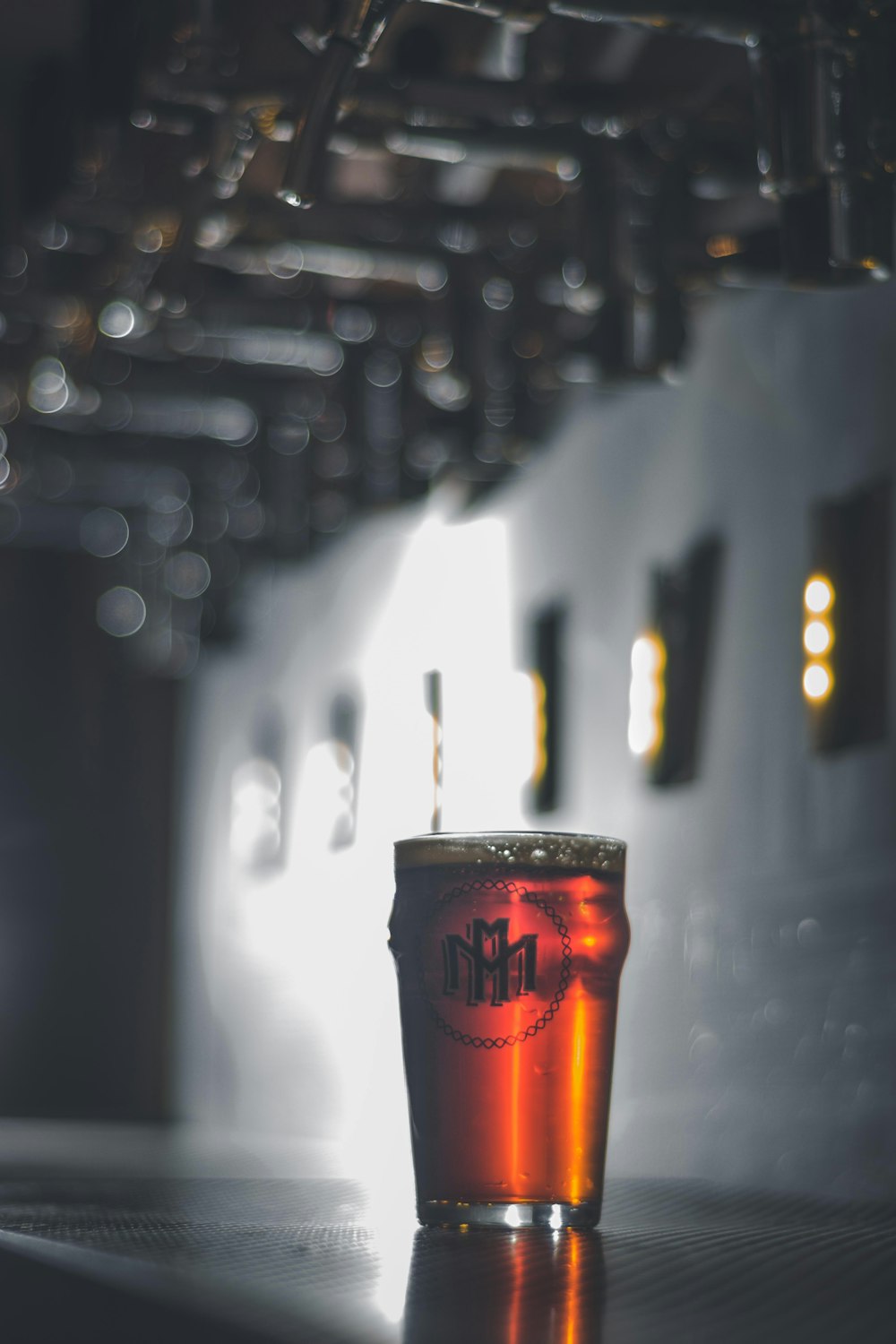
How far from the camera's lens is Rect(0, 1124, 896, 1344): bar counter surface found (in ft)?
1.45

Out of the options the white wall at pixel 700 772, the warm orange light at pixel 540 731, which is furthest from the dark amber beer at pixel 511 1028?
the warm orange light at pixel 540 731

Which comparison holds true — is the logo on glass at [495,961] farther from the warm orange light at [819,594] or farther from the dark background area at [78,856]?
the dark background area at [78,856]

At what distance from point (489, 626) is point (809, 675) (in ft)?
3.71

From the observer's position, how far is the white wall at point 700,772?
167 cm

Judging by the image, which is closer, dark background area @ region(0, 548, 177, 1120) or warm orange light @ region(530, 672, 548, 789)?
warm orange light @ region(530, 672, 548, 789)

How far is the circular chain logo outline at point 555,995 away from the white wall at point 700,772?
3.05 feet

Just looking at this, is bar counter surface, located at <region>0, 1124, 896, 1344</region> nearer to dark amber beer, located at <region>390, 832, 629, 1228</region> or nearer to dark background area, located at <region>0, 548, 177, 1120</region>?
dark amber beer, located at <region>390, 832, 629, 1228</region>

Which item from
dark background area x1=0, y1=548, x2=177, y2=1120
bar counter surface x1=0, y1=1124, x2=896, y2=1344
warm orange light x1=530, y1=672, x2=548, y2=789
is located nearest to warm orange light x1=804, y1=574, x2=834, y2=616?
warm orange light x1=530, y1=672, x2=548, y2=789

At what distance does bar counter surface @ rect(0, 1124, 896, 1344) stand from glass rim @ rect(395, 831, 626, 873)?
0.16 meters

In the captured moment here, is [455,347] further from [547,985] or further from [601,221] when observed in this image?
[547,985]

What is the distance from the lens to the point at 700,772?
2.06m

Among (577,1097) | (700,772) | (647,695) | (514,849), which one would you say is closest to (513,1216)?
(577,1097)

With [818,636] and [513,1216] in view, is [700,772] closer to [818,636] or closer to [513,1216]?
[818,636]

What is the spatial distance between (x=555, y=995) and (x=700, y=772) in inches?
54.0
